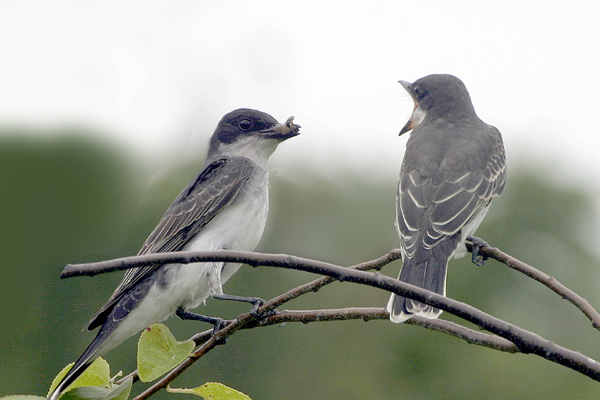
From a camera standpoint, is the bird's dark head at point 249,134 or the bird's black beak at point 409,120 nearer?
the bird's dark head at point 249,134

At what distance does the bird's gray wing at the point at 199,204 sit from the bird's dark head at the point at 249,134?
0.18m

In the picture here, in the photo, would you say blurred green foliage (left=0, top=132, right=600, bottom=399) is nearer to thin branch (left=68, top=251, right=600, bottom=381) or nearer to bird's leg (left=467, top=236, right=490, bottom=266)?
bird's leg (left=467, top=236, right=490, bottom=266)

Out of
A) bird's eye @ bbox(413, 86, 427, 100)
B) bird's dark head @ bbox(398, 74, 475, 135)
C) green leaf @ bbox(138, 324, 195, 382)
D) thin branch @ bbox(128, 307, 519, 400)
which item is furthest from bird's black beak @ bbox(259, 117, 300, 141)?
green leaf @ bbox(138, 324, 195, 382)

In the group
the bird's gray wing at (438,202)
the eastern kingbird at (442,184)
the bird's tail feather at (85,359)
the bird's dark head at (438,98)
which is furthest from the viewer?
the bird's dark head at (438,98)

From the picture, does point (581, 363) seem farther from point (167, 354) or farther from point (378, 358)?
point (378, 358)

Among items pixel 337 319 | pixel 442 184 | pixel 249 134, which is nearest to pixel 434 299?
pixel 337 319

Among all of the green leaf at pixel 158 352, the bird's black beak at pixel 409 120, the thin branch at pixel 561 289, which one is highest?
the bird's black beak at pixel 409 120

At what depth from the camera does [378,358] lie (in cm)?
1470

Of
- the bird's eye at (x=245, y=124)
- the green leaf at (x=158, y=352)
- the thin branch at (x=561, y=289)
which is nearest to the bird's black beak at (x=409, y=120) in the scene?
the bird's eye at (x=245, y=124)

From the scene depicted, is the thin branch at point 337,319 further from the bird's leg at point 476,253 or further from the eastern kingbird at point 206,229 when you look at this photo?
the bird's leg at point 476,253

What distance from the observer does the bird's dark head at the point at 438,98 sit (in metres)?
5.09

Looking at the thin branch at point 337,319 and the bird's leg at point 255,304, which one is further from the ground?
the thin branch at point 337,319

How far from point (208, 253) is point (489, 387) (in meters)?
13.9

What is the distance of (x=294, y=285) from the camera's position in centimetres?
1338
